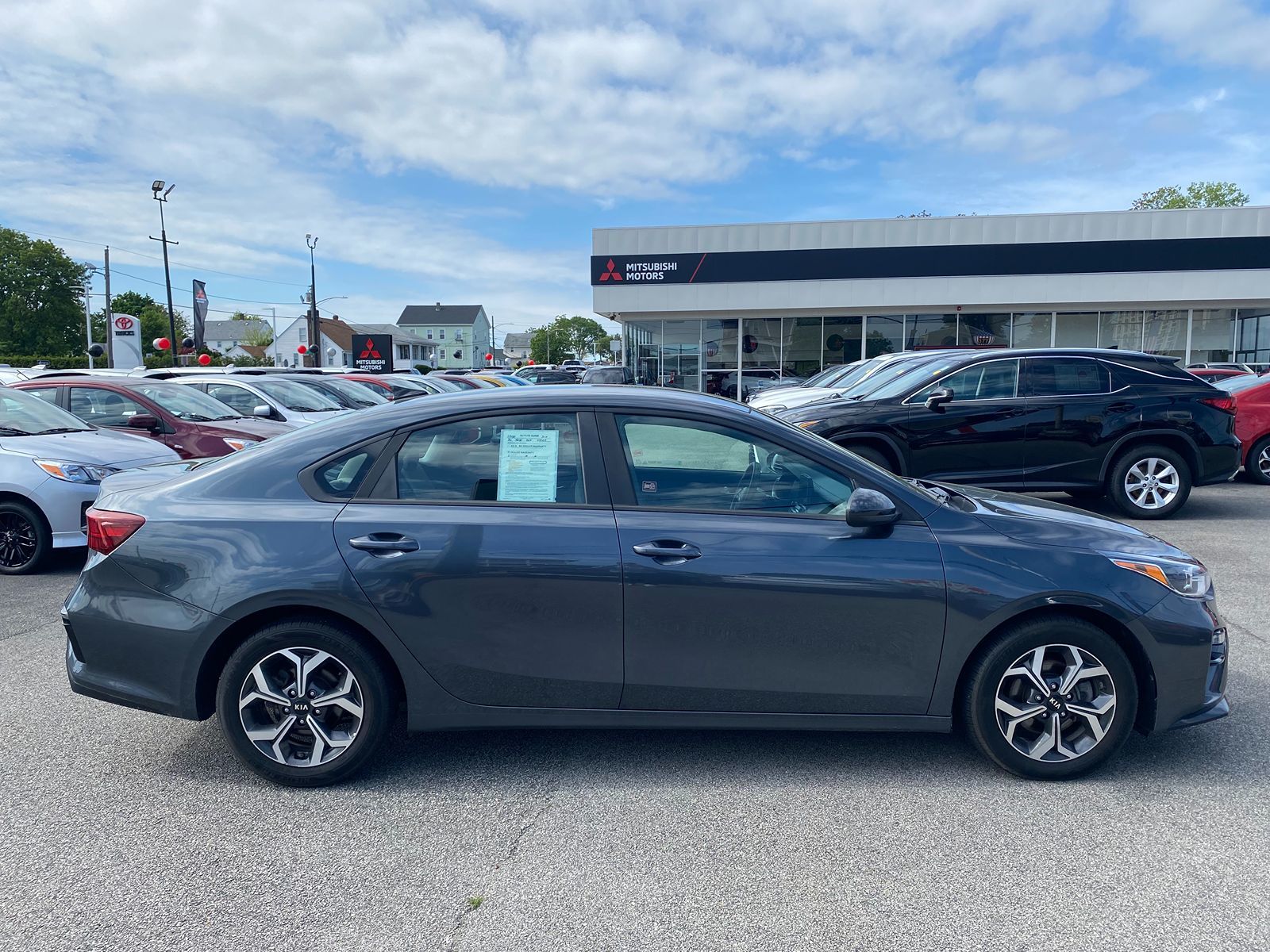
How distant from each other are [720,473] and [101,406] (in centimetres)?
867

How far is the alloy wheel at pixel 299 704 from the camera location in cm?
355

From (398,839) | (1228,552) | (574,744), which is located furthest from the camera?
(1228,552)

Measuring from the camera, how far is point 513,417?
3768mm

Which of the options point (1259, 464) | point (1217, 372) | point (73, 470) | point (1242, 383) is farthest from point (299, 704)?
point (1217, 372)

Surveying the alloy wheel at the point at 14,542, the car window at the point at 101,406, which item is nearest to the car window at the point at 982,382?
the alloy wheel at the point at 14,542

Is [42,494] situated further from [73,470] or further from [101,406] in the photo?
[101,406]

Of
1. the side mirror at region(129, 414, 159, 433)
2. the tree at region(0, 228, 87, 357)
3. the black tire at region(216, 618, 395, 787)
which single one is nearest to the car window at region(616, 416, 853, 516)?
the black tire at region(216, 618, 395, 787)

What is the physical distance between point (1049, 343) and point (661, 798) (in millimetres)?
Answer: 26135

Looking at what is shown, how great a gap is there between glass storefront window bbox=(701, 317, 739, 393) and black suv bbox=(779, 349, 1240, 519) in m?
17.8

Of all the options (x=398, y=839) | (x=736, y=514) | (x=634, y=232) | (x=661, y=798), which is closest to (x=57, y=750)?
(x=398, y=839)

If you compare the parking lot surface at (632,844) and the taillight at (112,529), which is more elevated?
the taillight at (112,529)

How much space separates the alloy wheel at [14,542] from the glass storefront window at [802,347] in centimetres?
2235

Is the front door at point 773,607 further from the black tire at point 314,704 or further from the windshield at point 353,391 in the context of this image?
the windshield at point 353,391

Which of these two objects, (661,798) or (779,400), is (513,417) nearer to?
(661,798)
